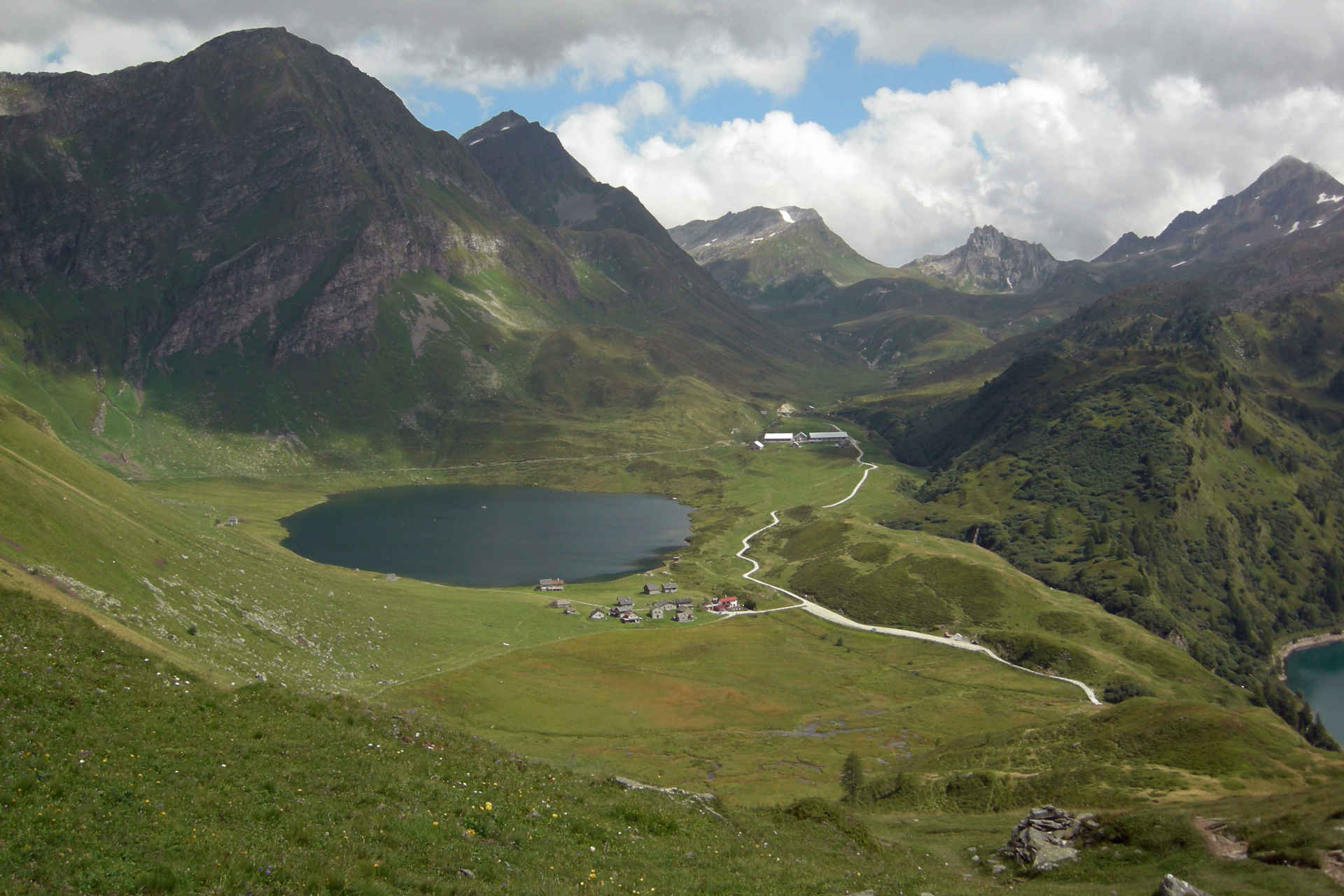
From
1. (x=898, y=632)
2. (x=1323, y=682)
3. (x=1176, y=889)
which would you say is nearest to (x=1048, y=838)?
(x=1176, y=889)

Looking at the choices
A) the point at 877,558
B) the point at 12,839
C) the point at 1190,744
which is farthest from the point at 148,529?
the point at 877,558

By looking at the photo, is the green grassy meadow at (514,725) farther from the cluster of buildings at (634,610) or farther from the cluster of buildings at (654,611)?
the cluster of buildings at (654,611)

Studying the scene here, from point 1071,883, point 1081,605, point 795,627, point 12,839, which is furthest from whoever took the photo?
point 1081,605

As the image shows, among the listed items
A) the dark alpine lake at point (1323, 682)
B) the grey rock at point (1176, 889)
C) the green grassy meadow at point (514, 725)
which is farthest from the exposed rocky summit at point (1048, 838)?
the dark alpine lake at point (1323, 682)

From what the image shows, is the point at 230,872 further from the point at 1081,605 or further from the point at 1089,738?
the point at 1081,605

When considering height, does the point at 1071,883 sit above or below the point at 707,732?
above

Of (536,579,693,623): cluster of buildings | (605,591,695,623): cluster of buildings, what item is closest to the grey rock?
(536,579,693,623): cluster of buildings

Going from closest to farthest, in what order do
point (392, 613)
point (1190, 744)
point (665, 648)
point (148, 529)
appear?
point (1190, 744)
point (148, 529)
point (392, 613)
point (665, 648)

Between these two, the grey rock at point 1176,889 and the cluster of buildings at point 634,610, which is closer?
the grey rock at point 1176,889
